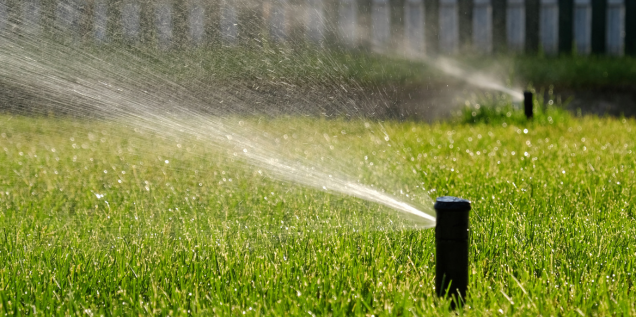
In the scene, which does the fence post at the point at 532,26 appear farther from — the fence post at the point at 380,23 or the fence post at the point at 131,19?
the fence post at the point at 131,19

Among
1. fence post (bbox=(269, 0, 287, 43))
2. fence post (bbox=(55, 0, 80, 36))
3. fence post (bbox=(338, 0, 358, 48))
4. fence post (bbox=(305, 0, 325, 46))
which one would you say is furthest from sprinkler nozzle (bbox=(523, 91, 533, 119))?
fence post (bbox=(338, 0, 358, 48))

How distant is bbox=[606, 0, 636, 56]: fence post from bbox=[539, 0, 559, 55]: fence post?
970 millimetres

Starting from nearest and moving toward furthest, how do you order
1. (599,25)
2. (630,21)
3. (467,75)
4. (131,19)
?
(131,19) < (467,75) < (630,21) < (599,25)

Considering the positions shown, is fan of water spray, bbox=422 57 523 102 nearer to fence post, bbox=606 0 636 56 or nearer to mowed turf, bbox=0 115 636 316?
fence post, bbox=606 0 636 56

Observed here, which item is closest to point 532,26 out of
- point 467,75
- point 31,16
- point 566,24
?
point 566,24

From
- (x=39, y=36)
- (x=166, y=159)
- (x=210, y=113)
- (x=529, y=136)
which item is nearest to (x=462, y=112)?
(x=529, y=136)

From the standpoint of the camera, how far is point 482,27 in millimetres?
13148

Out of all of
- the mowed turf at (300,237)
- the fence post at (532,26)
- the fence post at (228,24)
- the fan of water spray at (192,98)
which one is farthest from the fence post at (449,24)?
the mowed turf at (300,237)

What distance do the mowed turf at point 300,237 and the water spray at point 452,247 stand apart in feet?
0.21

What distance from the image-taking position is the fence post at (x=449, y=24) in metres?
13.2

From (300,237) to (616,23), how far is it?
1215cm

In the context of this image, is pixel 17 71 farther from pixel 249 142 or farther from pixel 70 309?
pixel 70 309

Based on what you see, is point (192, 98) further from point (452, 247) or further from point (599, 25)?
point (599, 25)

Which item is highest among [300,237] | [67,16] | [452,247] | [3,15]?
[67,16]
